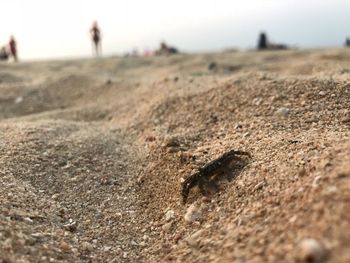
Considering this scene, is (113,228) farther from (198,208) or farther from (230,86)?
(230,86)

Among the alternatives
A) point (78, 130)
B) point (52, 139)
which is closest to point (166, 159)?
point (52, 139)

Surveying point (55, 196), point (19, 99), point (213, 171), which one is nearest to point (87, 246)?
point (55, 196)

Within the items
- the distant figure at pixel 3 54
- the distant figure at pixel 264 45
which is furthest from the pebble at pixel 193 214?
the distant figure at pixel 3 54

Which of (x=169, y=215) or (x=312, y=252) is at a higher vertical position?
(x=312, y=252)

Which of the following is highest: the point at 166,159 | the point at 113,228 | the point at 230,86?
the point at 230,86

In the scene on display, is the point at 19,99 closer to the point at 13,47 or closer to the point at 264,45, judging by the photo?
the point at 13,47

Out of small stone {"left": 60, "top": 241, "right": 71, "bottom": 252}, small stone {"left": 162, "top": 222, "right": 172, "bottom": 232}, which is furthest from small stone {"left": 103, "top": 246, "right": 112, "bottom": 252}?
small stone {"left": 162, "top": 222, "right": 172, "bottom": 232}

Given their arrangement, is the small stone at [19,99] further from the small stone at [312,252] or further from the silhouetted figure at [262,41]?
the silhouetted figure at [262,41]
